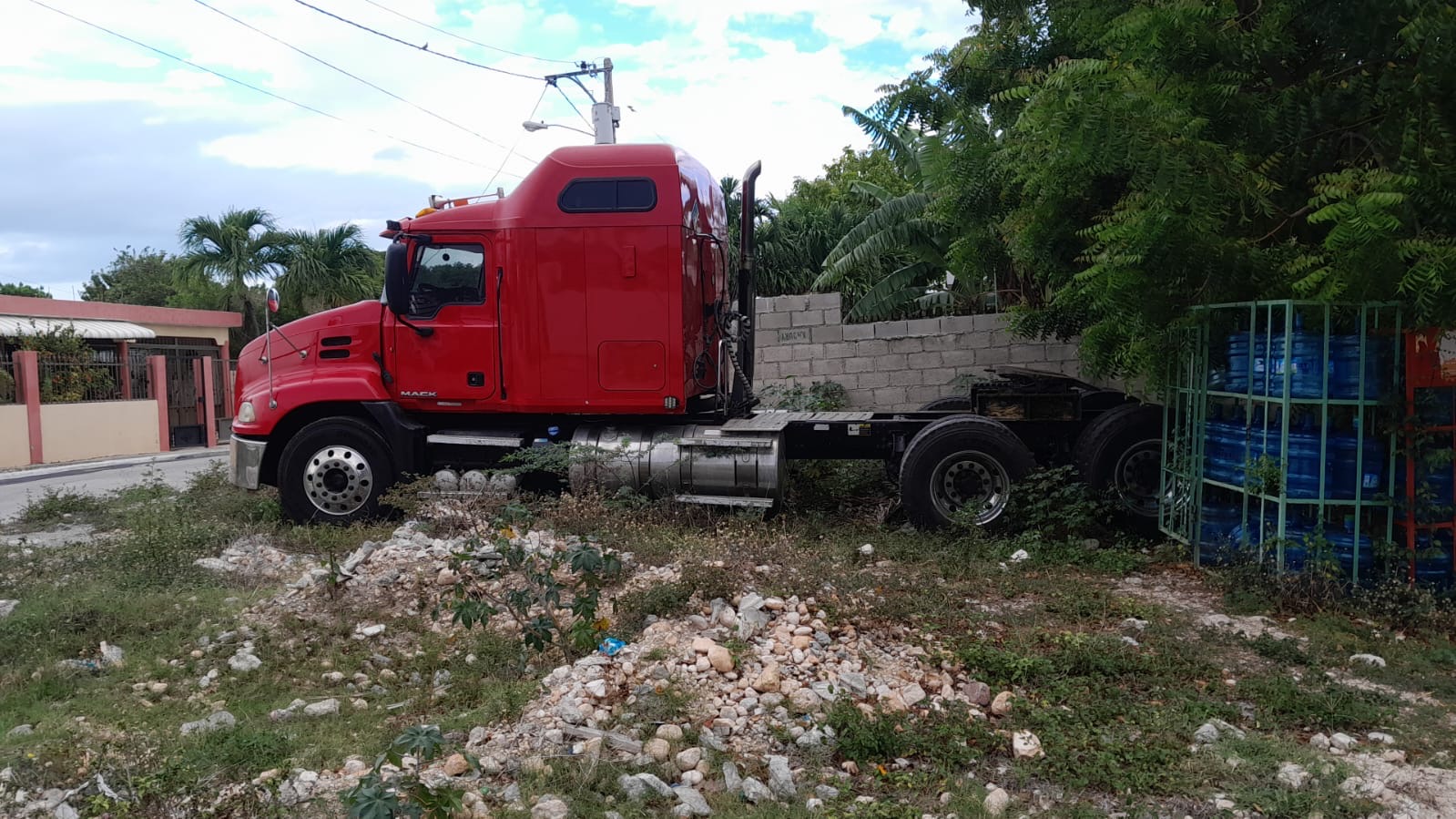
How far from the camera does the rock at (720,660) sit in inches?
179

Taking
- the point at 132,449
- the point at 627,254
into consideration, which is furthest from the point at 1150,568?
the point at 132,449

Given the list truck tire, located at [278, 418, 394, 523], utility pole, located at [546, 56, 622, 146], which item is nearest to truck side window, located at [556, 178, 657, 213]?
truck tire, located at [278, 418, 394, 523]

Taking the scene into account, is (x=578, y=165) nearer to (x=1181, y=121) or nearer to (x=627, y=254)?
(x=627, y=254)

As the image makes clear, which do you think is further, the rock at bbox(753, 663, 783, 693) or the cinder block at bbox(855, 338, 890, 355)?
the cinder block at bbox(855, 338, 890, 355)

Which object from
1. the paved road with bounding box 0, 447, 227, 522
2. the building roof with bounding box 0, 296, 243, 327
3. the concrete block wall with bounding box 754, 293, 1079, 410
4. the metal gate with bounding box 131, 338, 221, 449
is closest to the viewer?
the concrete block wall with bounding box 754, 293, 1079, 410

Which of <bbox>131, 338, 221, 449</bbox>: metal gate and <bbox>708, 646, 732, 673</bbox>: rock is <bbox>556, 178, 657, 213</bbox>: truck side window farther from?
<bbox>131, 338, 221, 449</bbox>: metal gate

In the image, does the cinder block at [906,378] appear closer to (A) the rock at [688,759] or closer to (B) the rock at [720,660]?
(B) the rock at [720,660]

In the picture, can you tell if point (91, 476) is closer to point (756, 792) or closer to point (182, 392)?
point (182, 392)

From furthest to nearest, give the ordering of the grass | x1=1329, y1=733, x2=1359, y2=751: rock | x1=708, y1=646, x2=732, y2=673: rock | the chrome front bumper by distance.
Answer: the chrome front bumper < x1=708, y1=646, x2=732, y2=673: rock < x1=1329, y1=733, x2=1359, y2=751: rock < the grass

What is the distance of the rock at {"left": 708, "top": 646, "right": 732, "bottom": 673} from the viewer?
4.54m

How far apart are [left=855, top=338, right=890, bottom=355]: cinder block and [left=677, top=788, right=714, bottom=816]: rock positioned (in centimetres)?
846

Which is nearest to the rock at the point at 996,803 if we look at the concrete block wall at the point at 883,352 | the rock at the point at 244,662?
the rock at the point at 244,662

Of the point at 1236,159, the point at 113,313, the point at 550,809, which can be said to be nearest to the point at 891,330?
the point at 1236,159

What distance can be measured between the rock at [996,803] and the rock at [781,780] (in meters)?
0.70
